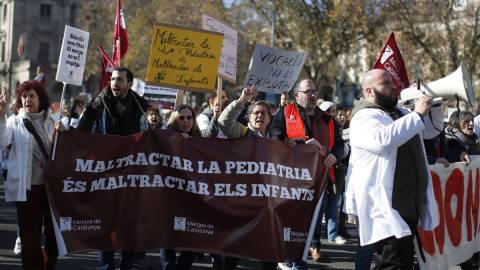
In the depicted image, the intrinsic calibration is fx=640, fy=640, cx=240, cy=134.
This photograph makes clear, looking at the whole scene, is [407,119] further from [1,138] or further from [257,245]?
[1,138]

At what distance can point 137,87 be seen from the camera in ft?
A: 55.4

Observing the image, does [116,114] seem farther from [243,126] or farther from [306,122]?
[306,122]

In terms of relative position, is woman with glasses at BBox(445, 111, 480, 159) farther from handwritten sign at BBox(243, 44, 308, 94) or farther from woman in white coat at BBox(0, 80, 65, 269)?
woman in white coat at BBox(0, 80, 65, 269)

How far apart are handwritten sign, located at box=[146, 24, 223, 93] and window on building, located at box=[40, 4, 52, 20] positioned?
63.1 m

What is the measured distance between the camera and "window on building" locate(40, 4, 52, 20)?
216 feet

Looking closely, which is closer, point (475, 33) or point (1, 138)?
point (1, 138)

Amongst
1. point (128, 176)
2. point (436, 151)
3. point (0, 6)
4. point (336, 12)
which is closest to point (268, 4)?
point (336, 12)

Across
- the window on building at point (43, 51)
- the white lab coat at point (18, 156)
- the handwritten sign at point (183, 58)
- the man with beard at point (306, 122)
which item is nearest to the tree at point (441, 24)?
the man with beard at point (306, 122)

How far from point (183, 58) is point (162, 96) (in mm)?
5618

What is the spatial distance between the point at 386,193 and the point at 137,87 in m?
13.1

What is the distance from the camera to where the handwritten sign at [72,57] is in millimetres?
6951

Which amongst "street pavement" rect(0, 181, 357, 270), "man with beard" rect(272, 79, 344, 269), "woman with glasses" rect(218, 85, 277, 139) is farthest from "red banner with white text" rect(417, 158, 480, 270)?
"woman with glasses" rect(218, 85, 277, 139)

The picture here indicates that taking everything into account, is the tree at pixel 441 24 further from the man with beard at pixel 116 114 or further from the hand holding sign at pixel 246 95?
the man with beard at pixel 116 114

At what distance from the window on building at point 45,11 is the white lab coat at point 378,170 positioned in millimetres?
65681
